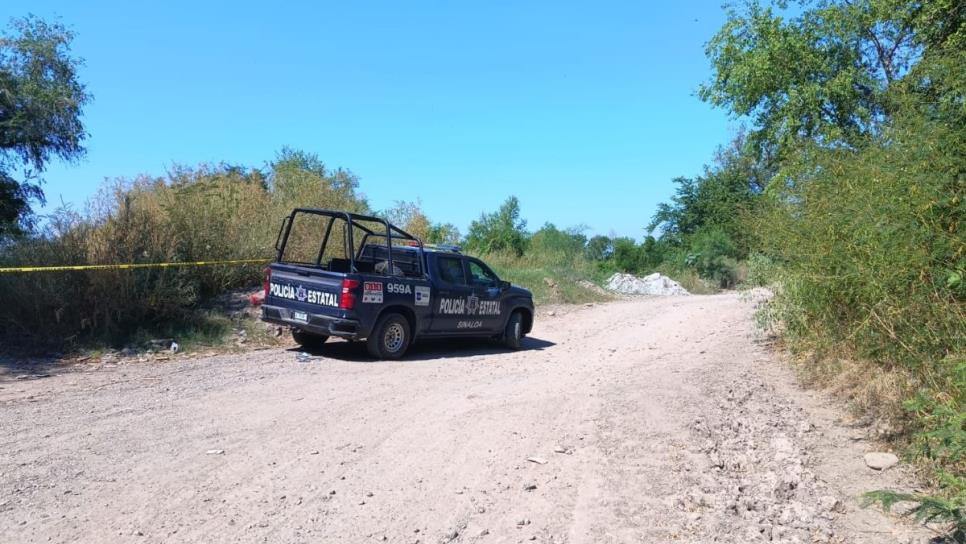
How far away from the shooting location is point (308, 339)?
11938 millimetres

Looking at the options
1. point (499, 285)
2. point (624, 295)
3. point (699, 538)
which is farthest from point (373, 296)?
point (624, 295)

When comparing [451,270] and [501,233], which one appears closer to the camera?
[451,270]

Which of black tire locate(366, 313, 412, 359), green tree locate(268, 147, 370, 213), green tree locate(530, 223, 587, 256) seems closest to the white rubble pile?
green tree locate(530, 223, 587, 256)

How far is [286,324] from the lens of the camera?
1111 centimetres

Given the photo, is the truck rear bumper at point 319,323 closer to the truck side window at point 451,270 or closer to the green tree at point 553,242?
the truck side window at point 451,270

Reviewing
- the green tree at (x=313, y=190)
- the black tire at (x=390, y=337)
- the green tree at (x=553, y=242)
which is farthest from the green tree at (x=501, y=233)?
the black tire at (x=390, y=337)

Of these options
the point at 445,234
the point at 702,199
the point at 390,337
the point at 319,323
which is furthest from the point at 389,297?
the point at 702,199

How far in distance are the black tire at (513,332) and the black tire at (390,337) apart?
2530 mm

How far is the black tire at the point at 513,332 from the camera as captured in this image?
1361 cm

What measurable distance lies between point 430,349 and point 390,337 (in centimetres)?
174

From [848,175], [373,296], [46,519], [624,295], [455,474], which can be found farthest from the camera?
[624,295]

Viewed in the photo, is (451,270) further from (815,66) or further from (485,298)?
(815,66)

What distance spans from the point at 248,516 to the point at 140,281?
344 inches

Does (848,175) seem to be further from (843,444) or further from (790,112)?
(790,112)
